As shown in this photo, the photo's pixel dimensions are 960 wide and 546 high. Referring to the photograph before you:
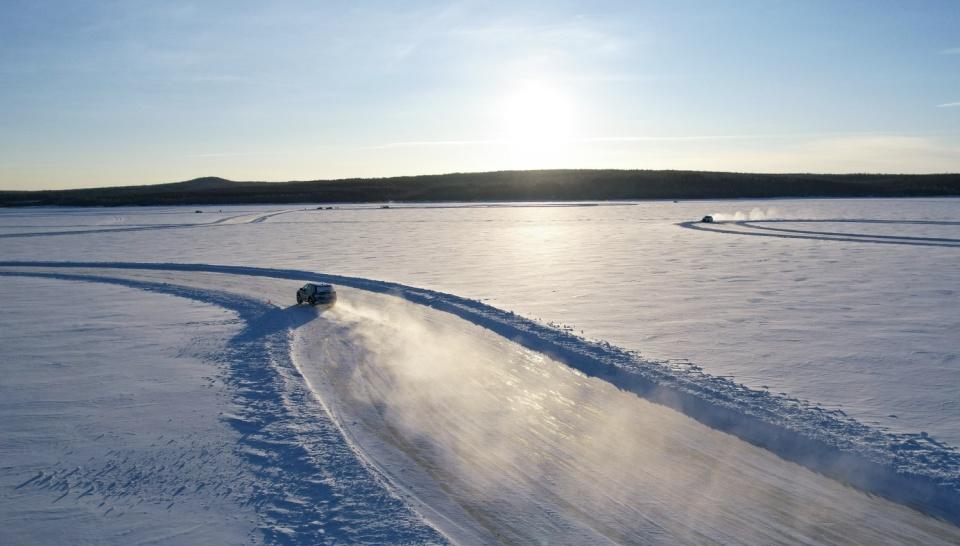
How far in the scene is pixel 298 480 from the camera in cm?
744

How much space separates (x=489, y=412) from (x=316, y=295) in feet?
30.8

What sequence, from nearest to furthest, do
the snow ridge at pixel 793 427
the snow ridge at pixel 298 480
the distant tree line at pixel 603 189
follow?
the snow ridge at pixel 298 480 < the snow ridge at pixel 793 427 < the distant tree line at pixel 603 189

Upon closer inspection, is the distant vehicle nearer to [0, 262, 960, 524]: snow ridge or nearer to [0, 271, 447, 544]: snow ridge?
[0, 271, 447, 544]: snow ridge

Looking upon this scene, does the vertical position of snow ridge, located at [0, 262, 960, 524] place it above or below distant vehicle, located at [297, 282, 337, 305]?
below

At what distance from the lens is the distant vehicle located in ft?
58.6

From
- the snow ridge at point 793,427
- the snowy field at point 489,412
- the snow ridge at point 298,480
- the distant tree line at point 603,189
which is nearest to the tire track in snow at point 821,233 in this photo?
the snowy field at point 489,412

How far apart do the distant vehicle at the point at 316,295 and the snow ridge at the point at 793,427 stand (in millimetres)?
6132

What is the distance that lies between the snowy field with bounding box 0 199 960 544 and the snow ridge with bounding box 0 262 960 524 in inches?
1.4

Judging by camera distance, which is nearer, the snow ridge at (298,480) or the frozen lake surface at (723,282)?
the snow ridge at (298,480)

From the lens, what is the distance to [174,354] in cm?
1312

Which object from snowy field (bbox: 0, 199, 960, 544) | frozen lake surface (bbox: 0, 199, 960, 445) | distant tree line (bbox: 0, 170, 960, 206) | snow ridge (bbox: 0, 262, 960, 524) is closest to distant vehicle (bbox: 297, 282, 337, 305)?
snowy field (bbox: 0, 199, 960, 544)

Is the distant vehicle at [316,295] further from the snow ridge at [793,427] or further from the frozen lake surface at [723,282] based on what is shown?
the snow ridge at [793,427]

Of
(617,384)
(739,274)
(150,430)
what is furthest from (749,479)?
(739,274)

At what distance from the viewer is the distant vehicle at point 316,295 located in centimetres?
1788
